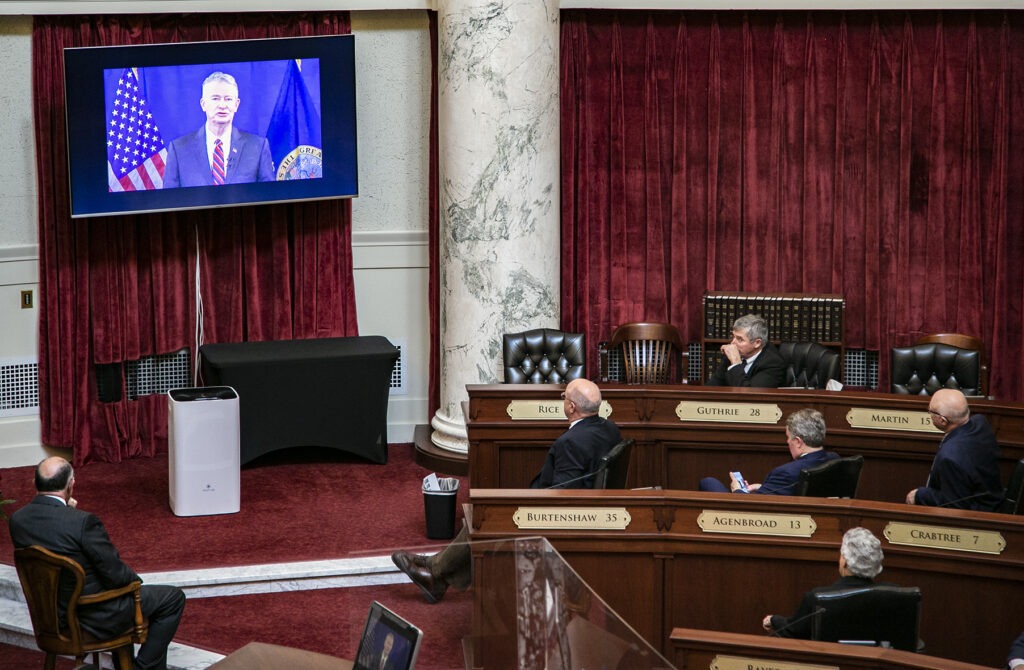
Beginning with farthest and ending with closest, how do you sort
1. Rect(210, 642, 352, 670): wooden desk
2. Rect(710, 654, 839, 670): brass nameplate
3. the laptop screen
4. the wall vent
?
1. the wall vent
2. Rect(710, 654, 839, 670): brass nameplate
3. Rect(210, 642, 352, 670): wooden desk
4. the laptop screen

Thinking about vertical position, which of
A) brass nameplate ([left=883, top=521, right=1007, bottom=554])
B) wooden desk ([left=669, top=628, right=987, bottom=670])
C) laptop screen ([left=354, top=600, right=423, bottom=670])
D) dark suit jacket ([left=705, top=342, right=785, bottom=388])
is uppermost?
dark suit jacket ([left=705, top=342, right=785, bottom=388])

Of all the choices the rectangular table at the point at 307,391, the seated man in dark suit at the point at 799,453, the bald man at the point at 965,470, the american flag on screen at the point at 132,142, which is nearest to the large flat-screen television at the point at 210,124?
the american flag on screen at the point at 132,142

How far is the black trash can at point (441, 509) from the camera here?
7.37 m

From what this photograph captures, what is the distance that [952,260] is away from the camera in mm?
9719

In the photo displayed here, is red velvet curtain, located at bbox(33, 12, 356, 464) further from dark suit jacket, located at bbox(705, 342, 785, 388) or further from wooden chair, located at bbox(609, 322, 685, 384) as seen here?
dark suit jacket, located at bbox(705, 342, 785, 388)

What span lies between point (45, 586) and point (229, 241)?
14.1ft

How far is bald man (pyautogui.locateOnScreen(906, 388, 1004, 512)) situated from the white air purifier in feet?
12.7

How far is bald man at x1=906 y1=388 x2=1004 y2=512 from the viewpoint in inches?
242

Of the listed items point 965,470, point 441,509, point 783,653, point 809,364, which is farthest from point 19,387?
point 783,653

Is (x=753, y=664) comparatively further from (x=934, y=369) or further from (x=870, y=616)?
(x=934, y=369)

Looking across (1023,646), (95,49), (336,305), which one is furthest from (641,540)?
(95,49)

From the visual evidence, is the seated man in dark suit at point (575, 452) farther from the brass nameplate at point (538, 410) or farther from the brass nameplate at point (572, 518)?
the brass nameplate at point (538, 410)

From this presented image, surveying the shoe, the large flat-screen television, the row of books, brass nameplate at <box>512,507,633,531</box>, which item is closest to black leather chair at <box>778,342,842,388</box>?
the row of books

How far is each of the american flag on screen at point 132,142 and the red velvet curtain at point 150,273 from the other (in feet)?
1.44
